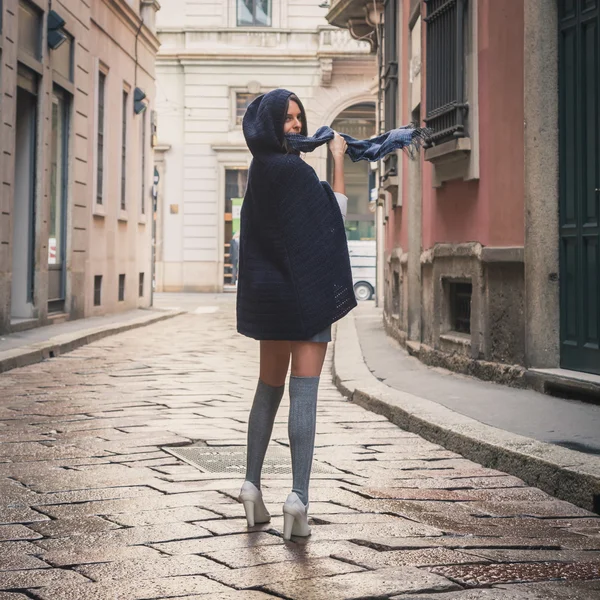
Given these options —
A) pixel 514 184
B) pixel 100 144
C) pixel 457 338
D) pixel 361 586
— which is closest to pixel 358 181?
pixel 100 144

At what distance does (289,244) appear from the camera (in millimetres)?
3973

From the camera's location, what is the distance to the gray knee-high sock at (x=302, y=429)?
3.94m

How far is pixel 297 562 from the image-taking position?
3635 mm

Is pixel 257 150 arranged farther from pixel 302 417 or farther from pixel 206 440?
pixel 206 440

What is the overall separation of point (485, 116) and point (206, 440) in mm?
3588

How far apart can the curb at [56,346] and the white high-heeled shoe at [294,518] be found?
694 centimetres

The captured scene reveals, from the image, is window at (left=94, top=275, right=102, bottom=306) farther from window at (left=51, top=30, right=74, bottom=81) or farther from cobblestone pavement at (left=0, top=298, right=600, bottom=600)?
cobblestone pavement at (left=0, top=298, right=600, bottom=600)

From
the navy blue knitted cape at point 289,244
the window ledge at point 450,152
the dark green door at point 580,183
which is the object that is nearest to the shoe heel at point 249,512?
the navy blue knitted cape at point 289,244

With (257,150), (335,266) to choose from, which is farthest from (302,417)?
(257,150)

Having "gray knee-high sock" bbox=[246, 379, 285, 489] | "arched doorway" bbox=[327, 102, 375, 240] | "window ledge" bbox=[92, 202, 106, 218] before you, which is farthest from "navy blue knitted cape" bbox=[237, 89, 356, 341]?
"arched doorway" bbox=[327, 102, 375, 240]

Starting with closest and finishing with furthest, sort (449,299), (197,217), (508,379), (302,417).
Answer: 1. (302,417)
2. (508,379)
3. (449,299)
4. (197,217)

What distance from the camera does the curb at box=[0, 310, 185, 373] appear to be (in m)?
10.8

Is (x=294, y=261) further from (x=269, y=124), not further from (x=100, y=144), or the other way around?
(x=100, y=144)

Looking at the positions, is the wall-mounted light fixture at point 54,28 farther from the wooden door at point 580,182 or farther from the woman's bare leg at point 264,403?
the woman's bare leg at point 264,403
